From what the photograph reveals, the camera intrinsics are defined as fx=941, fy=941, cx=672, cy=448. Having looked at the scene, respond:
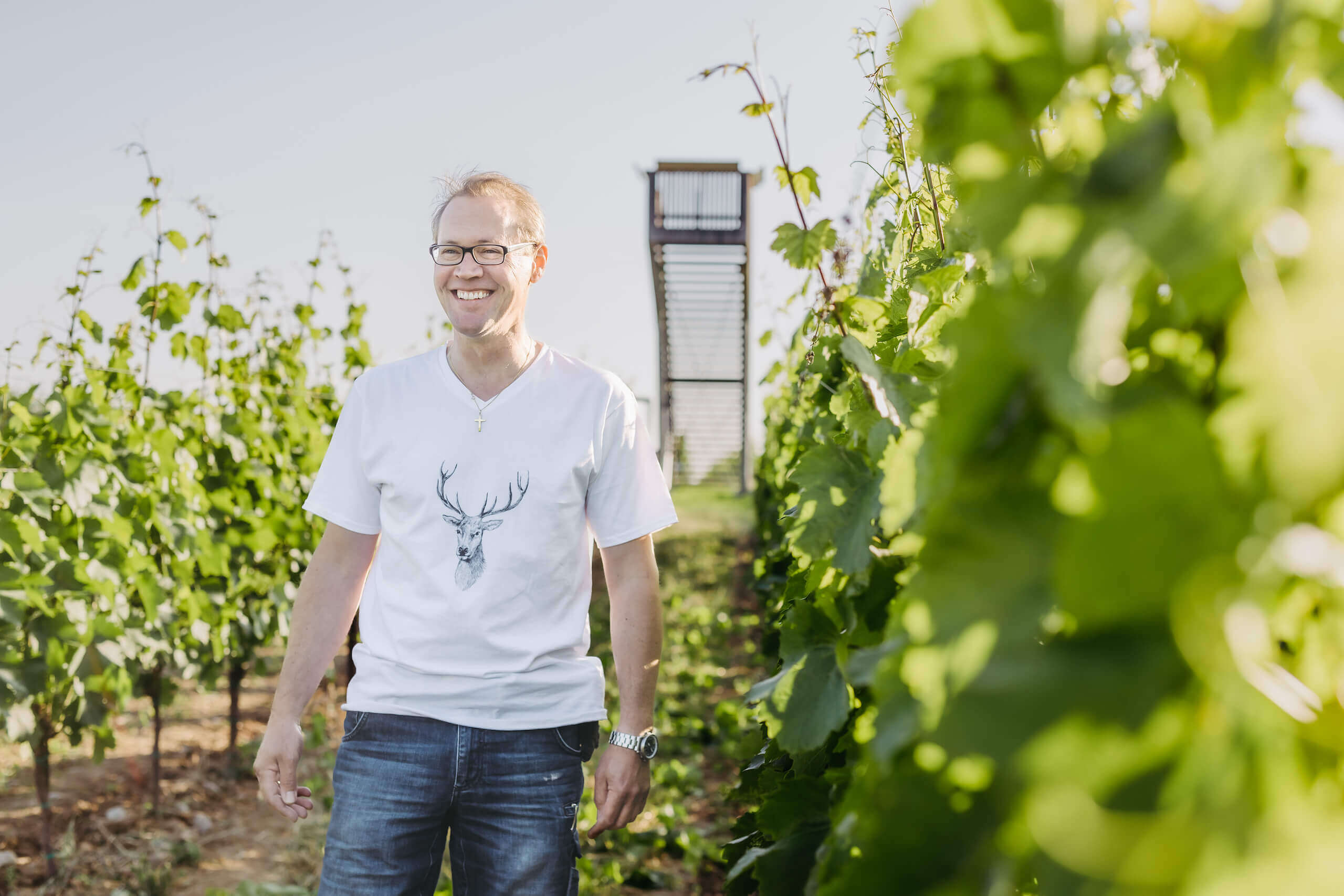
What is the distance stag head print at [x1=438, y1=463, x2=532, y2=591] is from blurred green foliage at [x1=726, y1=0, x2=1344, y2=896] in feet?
5.01

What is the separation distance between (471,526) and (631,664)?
485 mm

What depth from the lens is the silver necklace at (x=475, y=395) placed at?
2.18 metres

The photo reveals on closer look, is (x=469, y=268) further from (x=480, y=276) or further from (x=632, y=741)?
(x=632, y=741)

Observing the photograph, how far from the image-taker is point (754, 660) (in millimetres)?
7766

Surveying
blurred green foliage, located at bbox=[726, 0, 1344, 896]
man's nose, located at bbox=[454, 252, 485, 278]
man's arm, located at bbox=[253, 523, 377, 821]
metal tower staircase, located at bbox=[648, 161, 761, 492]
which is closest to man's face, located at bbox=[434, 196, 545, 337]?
man's nose, located at bbox=[454, 252, 485, 278]

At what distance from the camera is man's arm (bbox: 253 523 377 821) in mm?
2188

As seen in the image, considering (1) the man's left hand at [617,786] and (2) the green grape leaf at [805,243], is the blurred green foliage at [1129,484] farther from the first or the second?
(1) the man's left hand at [617,786]

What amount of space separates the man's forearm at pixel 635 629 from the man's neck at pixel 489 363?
481mm

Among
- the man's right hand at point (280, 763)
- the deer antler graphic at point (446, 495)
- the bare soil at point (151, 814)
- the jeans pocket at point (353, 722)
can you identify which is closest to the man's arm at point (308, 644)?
the man's right hand at point (280, 763)

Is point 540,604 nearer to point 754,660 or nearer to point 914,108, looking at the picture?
point 914,108

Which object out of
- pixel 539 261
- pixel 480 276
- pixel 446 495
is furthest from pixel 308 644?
pixel 539 261

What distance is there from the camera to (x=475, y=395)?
7.32 ft

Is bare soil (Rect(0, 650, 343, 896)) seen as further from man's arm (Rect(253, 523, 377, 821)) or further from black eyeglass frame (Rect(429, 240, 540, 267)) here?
black eyeglass frame (Rect(429, 240, 540, 267))

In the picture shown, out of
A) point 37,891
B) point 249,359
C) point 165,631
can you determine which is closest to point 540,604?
point 37,891
